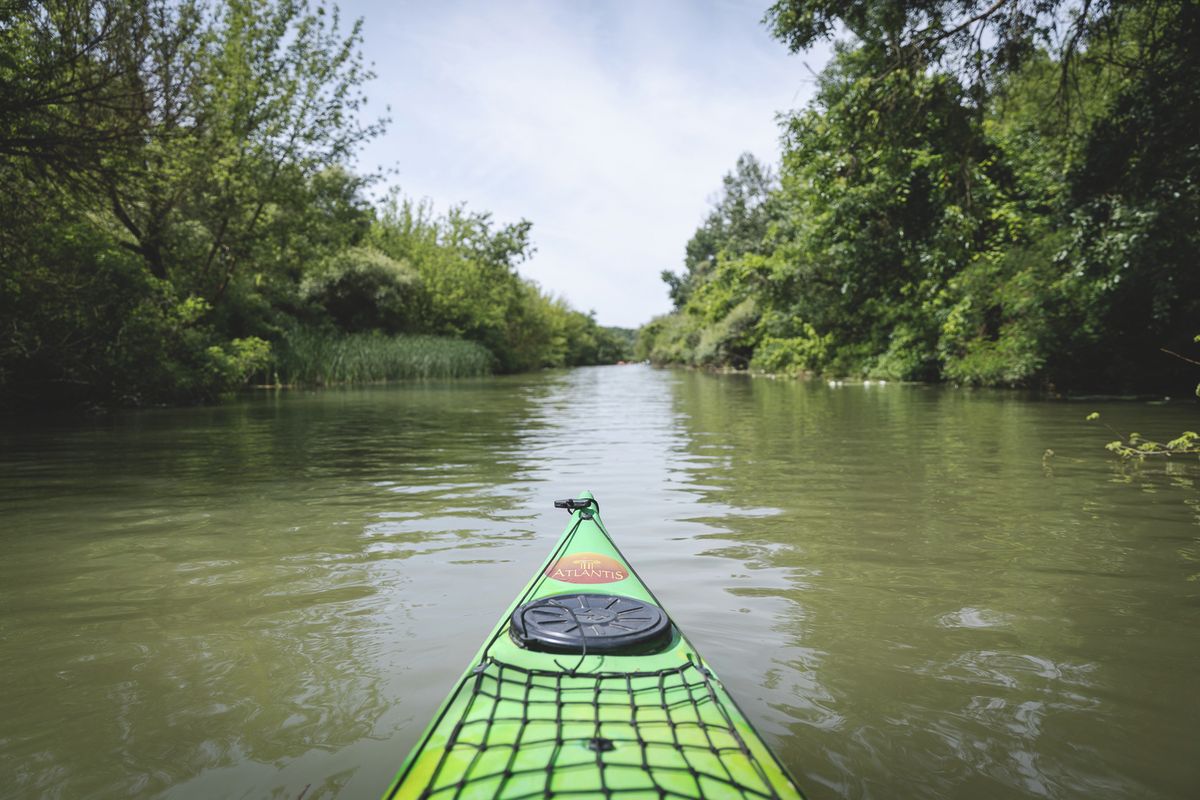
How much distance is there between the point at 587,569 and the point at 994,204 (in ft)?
60.4

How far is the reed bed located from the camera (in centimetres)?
2254

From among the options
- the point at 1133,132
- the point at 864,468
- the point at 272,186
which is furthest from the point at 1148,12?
the point at 272,186

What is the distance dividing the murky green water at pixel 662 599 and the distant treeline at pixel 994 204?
4191 mm

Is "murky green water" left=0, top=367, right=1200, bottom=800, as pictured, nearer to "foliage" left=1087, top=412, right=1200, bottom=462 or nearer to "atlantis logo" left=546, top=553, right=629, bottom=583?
"foliage" left=1087, top=412, right=1200, bottom=462

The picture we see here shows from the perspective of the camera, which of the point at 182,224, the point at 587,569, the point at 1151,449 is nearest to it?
the point at 587,569

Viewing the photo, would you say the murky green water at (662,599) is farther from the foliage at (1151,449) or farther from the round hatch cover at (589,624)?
the round hatch cover at (589,624)

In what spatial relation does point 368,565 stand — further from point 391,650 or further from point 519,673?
point 519,673

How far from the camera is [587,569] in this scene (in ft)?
9.44

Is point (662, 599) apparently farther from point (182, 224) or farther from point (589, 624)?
point (182, 224)

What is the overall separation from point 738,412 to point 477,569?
29.9 ft

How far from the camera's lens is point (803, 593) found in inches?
132

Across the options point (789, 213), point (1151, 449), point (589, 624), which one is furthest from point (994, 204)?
point (589, 624)

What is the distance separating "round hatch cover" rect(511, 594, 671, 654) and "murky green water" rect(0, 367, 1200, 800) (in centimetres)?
39

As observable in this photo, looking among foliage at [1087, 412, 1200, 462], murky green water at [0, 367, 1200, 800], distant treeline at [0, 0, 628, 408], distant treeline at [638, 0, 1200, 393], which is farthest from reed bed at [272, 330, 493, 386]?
foliage at [1087, 412, 1200, 462]
